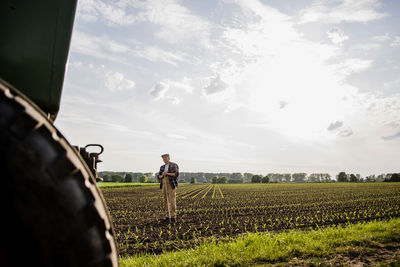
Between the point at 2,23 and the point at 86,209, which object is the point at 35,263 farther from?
the point at 2,23

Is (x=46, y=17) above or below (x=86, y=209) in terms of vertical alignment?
→ above

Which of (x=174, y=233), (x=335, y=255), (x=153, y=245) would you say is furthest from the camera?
(x=174, y=233)

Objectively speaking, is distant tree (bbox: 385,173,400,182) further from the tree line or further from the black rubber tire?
the black rubber tire

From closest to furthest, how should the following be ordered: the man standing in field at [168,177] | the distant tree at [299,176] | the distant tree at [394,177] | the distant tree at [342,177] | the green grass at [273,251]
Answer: the green grass at [273,251], the man standing in field at [168,177], the distant tree at [394,177], the distant tree at [342,177], the distant tree at [299,176]

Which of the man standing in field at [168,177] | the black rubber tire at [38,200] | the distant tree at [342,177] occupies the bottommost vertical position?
the distant tree at [342,177]

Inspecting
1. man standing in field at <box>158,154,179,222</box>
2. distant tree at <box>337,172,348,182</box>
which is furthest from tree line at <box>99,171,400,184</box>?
man standing in field at <box>158,154,179,222</box>

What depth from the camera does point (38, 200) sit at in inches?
30.3

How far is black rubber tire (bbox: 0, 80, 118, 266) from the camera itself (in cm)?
75

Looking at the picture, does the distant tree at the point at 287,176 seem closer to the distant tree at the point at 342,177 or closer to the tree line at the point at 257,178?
the tree line at the point at 257,178

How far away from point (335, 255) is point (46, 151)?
512 centimetres

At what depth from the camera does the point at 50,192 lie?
2.59 feet

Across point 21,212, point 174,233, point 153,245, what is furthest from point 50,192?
point 174,233

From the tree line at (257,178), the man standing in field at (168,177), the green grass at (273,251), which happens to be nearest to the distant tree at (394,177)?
the tree line at (257,178)

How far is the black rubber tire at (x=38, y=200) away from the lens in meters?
A: 0.75
